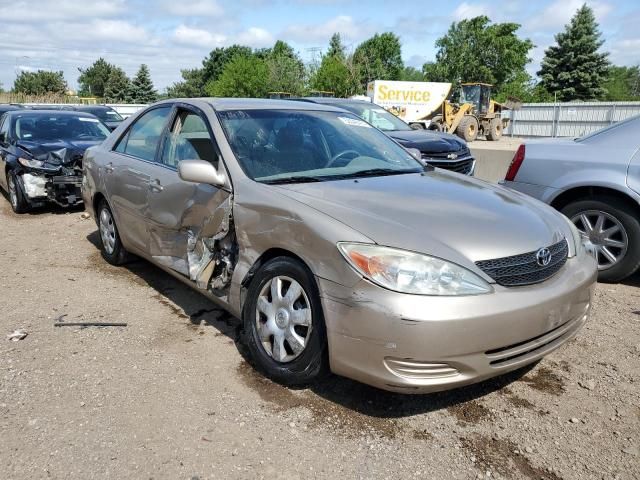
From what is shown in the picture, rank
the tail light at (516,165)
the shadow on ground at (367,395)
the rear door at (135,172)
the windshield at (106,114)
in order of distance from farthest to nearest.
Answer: the windshield at (106,114)
the tail light at (516,165)
the rear door at (135,172)
the shadow on ground at (367,395)

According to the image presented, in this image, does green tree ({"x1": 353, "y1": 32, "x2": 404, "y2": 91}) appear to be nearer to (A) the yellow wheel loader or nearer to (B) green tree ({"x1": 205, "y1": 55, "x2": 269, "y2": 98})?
(B) green tree ({"x1": 205, "y1": 55, "x2": 269, "y2": 98})

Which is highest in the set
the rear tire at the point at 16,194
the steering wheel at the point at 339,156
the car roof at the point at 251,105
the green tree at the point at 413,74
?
the green tree at the point at 413,74

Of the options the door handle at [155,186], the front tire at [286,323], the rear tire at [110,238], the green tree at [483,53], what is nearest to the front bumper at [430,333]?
the front tire at [286,323]

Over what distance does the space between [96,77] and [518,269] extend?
4005 inches

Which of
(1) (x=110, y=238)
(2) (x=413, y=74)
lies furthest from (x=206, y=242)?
(2) (x=413, y=74)

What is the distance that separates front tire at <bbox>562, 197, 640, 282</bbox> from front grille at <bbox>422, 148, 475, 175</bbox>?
453cm

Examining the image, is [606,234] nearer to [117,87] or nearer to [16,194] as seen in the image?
[16,194]

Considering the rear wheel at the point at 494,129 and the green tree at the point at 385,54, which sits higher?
the green tree at the point at 385,54

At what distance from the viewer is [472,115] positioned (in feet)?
94.1

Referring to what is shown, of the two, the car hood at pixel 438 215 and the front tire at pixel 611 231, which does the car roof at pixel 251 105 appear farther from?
the front tire at pixel 611 231

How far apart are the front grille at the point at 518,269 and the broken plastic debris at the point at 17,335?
3117 mm

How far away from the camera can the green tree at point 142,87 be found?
8012 centimetres

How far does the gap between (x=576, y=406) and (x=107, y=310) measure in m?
3.39

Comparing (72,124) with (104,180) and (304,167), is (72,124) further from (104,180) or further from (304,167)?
(304,167)
